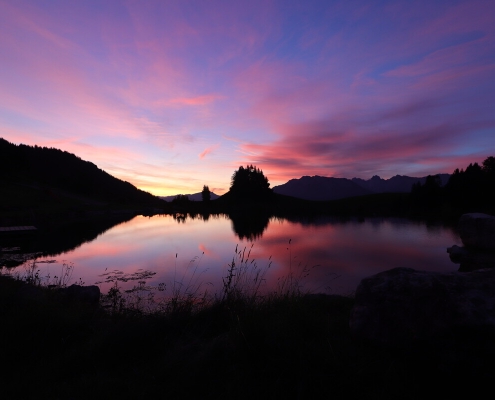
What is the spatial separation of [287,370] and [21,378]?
3.41 meters

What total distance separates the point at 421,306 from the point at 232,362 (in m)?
2.66

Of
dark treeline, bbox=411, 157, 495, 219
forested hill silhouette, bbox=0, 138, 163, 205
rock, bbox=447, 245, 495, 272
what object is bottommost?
rock, bbox=447, 245, 495, 272

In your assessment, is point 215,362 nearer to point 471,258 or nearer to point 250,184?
point 471,258

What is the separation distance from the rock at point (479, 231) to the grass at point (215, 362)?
24.5m

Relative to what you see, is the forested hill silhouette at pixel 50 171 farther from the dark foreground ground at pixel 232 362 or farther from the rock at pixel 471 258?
the rock at pixel 471 258

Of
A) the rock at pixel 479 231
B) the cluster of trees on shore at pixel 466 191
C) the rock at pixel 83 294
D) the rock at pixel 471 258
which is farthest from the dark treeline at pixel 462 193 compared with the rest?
the rock at pixel 83 294

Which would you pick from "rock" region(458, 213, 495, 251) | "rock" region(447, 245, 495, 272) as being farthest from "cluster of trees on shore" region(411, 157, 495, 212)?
"rock" region(447, 245, 495, 272)

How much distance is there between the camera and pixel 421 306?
3.61m

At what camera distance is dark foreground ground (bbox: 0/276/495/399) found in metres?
3.01

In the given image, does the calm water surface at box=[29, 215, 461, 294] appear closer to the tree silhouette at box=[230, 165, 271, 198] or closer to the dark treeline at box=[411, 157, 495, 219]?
the dark treeline at box=[411, 157, 495, 219]

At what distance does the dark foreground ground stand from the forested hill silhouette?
87800 mm

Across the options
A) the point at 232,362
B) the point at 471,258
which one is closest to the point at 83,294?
the point at 232,362

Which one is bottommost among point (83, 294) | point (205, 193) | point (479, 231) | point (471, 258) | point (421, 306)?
point (471, 258)

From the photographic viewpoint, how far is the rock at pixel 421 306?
331 cm
